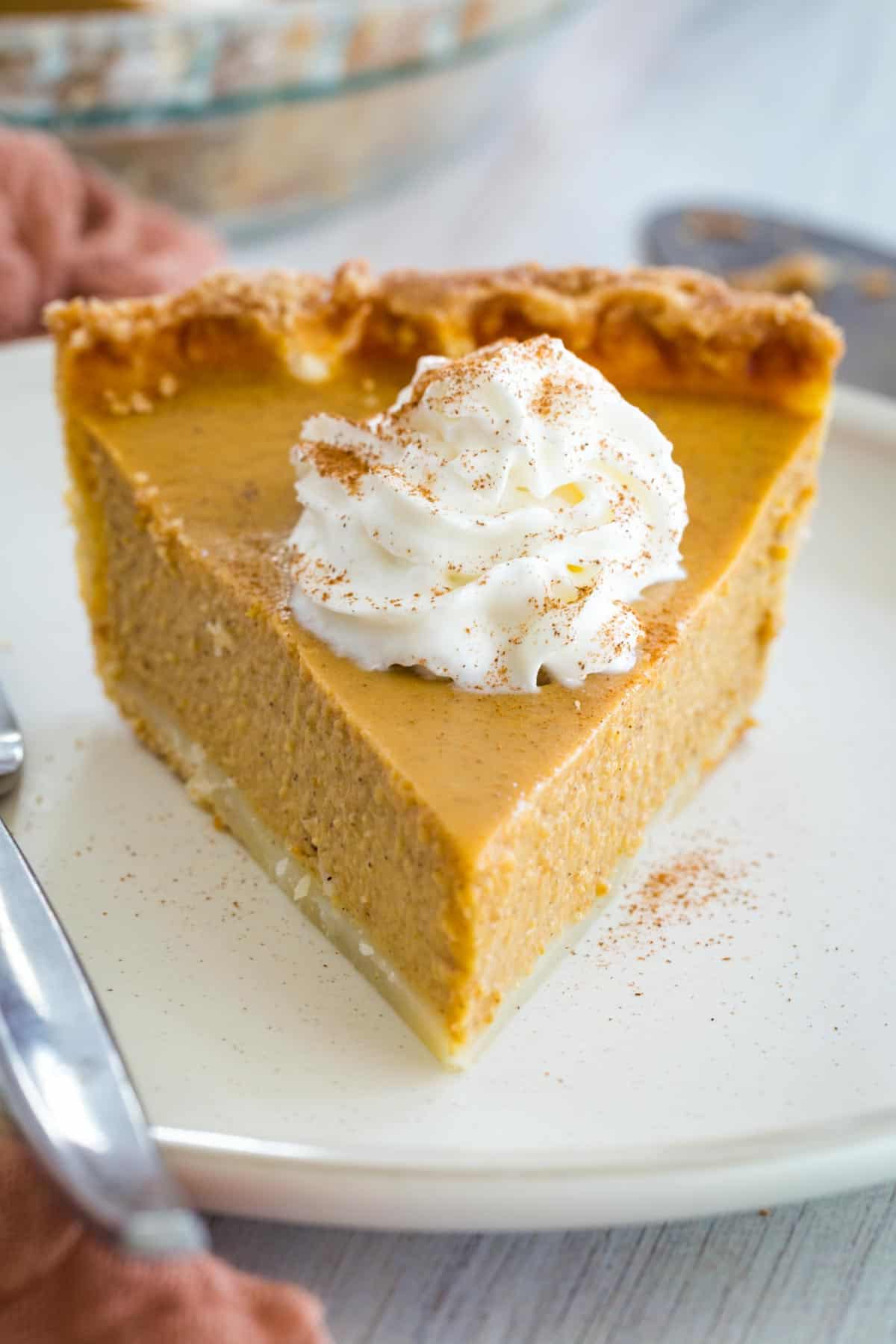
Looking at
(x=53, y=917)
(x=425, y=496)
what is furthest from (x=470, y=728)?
(x=53, y=917)

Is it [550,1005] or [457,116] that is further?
[457,116]

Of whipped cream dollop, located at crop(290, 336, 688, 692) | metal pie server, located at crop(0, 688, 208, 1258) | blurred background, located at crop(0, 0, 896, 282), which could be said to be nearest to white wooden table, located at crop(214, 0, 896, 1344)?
blurred background, located at crop(0, 0, 896, 282)

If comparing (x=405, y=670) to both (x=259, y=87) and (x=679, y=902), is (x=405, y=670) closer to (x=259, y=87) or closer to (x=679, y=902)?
(x=679, y=902)

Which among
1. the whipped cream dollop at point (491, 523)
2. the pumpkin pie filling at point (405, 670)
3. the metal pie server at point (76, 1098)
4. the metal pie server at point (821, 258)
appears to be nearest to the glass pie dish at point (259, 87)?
the metal pie server at point (821, 258)

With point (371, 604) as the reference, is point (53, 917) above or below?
below

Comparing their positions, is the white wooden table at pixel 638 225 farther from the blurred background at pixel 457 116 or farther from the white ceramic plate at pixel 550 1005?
the white ceramic plate at pixel 550 1005

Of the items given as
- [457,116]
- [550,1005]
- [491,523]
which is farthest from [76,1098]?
[457,116]

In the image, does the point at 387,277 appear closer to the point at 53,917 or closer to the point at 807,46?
the point at 53,917
